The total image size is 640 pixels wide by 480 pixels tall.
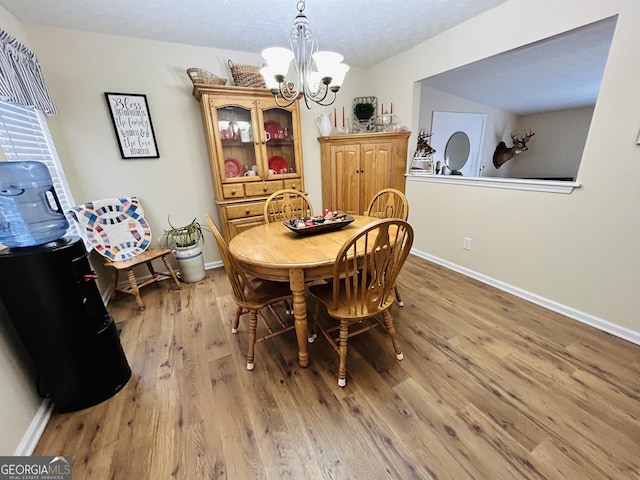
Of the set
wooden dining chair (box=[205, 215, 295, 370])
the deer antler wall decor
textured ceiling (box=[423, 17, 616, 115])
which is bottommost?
wooden dining chair (box=[205, 215, 295, 370])

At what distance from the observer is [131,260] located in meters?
2.33

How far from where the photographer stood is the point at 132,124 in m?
2.44

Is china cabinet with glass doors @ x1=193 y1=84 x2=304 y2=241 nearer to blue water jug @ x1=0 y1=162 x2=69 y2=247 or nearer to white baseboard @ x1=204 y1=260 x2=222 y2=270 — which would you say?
white baseboard @ x1=204 y1=260 x2=222 y2=270

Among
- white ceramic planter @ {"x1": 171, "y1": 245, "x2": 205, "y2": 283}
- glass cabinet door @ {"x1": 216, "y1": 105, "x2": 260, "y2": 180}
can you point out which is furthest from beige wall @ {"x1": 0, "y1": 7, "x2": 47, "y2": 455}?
glass cabinet door @ {"x1": 216, "y1": 105, "x2": 260, "y2": 180}

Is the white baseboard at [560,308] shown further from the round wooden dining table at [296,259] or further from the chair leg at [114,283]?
the chair leg at [114,283]

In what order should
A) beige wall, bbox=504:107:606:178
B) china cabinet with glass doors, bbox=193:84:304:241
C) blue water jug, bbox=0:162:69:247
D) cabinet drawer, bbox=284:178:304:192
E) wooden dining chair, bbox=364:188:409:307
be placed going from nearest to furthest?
blue water jug, bbox=0:162:69:247 < wooden dining chair, bbox=364:188:409:307 < china cabinet with glass doors, bbox=193:84:304:241 < cabinet drawer, bbox=284:178:304:192 < beige wall, bbox=504:107:606:178

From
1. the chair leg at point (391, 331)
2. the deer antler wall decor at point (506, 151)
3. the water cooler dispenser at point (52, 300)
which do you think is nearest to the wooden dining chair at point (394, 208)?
the chair leg at point (391, 331)

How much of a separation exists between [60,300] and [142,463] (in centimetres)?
83

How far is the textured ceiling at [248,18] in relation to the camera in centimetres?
185

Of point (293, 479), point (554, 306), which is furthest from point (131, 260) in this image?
point (554, 306)

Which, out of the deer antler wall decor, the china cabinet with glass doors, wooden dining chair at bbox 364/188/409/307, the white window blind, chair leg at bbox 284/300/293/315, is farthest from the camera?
the deer antler wall decor

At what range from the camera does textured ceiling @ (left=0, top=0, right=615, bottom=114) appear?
6.14 feet

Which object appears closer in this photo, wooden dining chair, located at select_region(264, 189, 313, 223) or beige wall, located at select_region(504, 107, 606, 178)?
wooden dining chair, located at select_region(264, 189, 313, 223)

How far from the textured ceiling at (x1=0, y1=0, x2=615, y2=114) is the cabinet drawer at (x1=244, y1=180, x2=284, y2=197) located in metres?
1.36
